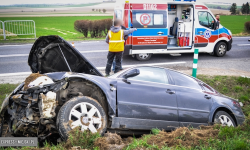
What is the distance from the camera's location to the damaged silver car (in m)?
3.82

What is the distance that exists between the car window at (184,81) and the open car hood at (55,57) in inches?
60.8

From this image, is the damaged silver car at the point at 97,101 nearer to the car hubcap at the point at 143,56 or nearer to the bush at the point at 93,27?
the car hubcap at the point at 143,56

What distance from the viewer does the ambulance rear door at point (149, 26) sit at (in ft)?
35.3

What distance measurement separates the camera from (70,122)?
12.2ft

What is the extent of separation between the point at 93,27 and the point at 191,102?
16.5 meters

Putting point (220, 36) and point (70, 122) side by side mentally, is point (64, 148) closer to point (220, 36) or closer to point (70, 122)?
point (70, 122)

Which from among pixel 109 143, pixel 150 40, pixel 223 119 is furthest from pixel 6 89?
pixel 150 40

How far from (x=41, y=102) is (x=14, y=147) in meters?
0.81

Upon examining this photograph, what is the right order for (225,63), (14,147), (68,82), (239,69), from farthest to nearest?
1. (225,63)
2. (239,69)
3. (68,82)
4. (14,147)

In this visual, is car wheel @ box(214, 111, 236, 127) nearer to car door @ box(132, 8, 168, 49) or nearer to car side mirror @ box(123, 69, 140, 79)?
car side mirror @ box(123, 69, 140, 79)

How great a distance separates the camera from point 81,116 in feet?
12.6

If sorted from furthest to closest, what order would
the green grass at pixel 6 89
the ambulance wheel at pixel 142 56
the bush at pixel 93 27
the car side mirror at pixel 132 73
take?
the bush at pixel 93 27 < the ambulance wheel at pixel 142 56 < the green grass at pixel 6 89 < the car side mirror at pixel 132 73

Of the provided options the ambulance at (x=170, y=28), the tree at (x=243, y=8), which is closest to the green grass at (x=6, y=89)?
the ambulance at (x=170, y=28)

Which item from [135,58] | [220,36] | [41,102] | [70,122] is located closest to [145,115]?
[70,122]
